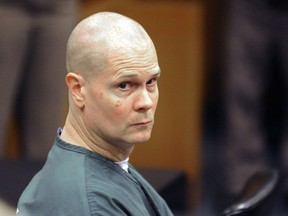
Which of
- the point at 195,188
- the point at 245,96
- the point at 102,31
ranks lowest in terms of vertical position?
the point at 195,188

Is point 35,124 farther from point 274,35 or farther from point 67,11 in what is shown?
point 274,35

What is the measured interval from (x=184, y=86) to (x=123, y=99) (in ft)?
7.46

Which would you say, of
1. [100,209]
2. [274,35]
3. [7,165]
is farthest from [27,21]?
[100,209]

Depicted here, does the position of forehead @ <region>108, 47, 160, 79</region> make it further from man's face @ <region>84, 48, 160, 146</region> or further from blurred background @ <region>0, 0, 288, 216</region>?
blurred background @ <region>0, 0, 288, 216</region>

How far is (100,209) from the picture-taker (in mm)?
1760

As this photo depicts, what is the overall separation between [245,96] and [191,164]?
14.4 inches

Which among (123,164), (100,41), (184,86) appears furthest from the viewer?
(184,86)

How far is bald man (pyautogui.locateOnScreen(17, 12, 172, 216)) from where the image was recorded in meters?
1.80

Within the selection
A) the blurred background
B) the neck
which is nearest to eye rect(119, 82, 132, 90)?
the neck

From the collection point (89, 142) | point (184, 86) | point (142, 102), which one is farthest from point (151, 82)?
point (184, 86)

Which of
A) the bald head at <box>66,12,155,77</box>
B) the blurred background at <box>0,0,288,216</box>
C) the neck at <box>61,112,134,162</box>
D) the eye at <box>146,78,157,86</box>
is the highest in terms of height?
the bald head at <box>66,12,155,77</box>

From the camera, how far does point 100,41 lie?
71.4 inches

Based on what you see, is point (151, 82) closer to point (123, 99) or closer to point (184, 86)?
point (123, 99)

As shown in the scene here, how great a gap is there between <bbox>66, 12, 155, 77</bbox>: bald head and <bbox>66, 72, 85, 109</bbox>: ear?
0.01m
